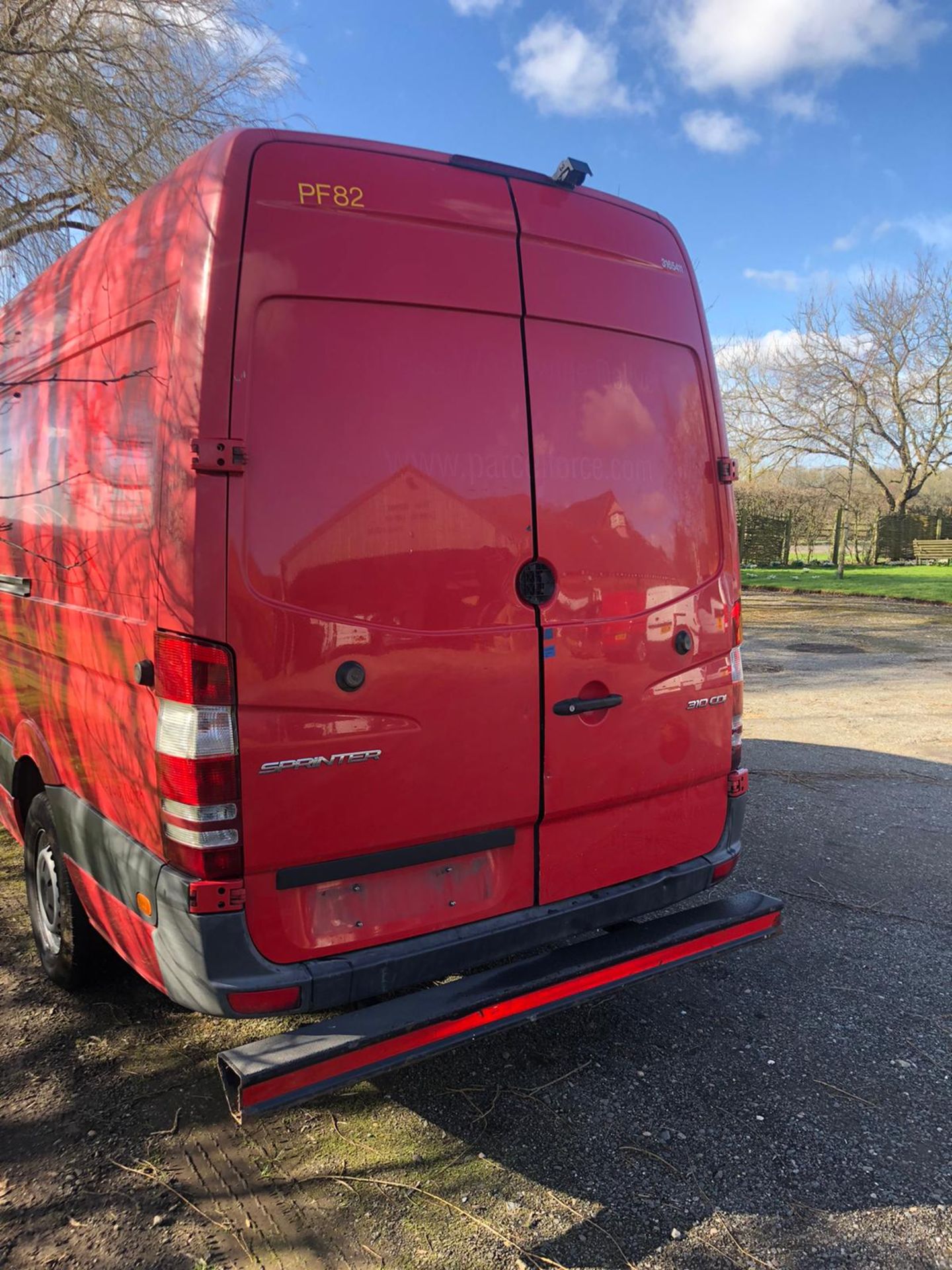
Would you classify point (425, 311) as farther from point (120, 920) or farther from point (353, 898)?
point (120, 920)

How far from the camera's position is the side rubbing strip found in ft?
8.11

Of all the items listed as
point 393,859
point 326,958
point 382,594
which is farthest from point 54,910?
point 382,594

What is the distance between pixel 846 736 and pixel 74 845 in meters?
6.80

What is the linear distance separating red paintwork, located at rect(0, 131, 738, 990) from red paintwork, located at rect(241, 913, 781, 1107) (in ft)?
0.98

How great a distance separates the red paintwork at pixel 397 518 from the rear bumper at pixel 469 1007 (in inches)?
8.6

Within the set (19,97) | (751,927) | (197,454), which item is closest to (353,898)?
(197,454)

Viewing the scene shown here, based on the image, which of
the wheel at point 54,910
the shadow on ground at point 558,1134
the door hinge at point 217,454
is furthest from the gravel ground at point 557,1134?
the door hinge at point 217,454

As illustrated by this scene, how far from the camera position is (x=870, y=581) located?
2627 centimetres

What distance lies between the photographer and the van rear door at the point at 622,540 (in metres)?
2.84

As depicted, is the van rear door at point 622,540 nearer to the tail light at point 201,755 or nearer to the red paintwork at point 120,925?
the tail light at point 201,755

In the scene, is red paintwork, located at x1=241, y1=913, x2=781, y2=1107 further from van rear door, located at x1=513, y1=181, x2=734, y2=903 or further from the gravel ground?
the gravel ground

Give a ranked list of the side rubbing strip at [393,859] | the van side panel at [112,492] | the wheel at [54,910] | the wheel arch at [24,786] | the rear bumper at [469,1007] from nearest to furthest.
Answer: the rear bumper at [469,1007]
the van side panel at [112,492]
the side rubbing strip at [393,859]
the wheel at [54,910]
the wheel arch at [24,786]

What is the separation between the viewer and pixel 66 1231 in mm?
2387

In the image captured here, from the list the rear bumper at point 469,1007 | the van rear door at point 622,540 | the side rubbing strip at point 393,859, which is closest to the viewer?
the rear bumper at point 469,1007
